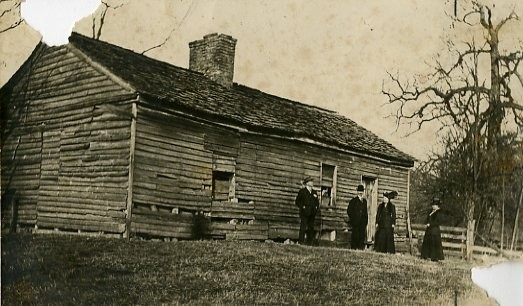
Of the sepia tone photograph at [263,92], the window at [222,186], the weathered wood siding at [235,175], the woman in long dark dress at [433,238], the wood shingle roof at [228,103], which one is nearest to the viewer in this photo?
the sepia tone photograph at [263,92]

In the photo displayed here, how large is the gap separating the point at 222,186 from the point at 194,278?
15.6 feet

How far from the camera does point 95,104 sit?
9172 mm

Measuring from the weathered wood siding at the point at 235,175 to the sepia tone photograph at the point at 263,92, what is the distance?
6 cm

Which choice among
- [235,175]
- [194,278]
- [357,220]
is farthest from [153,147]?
[357,220]

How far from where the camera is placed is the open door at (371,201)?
45.1 ft

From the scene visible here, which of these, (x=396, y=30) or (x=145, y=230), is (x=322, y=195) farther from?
(x=396, y=30)

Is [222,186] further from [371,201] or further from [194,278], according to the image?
[194,278]

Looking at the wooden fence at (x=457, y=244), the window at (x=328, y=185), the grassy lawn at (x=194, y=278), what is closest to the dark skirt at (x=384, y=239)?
the window at (x=328, y=185)

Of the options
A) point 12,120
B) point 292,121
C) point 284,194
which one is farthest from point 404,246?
point 12,120

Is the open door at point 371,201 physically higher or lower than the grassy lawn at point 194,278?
higher

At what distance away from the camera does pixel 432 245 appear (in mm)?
8016

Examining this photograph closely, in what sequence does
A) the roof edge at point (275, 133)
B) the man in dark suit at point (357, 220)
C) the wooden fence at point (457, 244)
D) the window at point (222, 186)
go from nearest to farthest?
1. the wooden fence at point (457, 244)
2. the roof edge at point (275, 133)
3. the window at point (222, 186)
4. the man in dark suit at point (357, 220)

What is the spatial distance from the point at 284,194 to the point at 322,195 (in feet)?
5.14

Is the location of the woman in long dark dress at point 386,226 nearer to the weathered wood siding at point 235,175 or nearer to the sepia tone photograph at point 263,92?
the weathered wood siding at point 235,175
